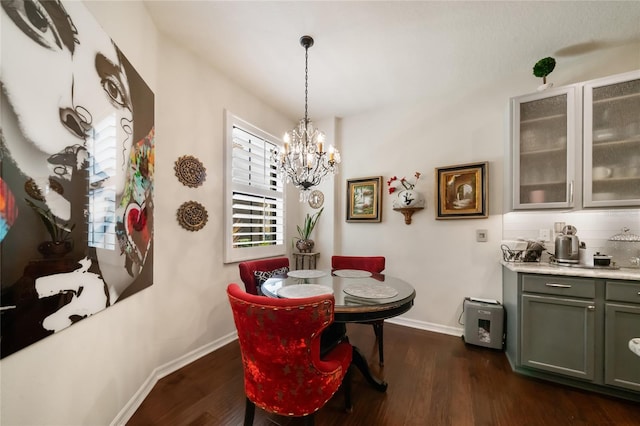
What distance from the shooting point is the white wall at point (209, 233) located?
3.67 feet

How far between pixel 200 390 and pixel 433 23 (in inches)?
130

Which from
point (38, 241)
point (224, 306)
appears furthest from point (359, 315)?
point (224, 306)

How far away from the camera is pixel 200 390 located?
68.0 inches

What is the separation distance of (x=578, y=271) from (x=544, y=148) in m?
1.09

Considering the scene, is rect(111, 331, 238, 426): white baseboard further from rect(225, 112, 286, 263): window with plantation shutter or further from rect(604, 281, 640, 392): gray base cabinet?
rect(604, 281, 640, 392): gray base cabinet

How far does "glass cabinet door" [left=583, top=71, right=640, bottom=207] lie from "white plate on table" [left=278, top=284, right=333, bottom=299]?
229 cm

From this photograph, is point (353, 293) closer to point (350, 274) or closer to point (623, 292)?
point (350, 274)

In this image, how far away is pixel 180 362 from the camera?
6.60ft

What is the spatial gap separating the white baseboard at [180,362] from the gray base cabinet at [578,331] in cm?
80

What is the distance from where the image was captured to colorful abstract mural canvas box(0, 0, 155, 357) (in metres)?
Answer: 0.79

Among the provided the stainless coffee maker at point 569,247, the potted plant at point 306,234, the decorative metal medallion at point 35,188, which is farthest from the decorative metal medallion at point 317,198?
the decorative metal medallion at point 35,188

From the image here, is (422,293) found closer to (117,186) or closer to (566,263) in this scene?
(566,263)

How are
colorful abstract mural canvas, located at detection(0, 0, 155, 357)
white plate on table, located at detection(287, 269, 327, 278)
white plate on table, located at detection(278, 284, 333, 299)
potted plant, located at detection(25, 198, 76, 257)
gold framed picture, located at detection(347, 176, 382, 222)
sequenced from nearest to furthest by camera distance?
colorful abstract mural canvas, located at detection(0, 0, 155, 357) < potted plant, located at detection(25, 198, 76, 257) < white plate on table, located at detection(278, 284, 333, 299) < white plate on table, located at detection(287, 269, 327, 278) < gold framed picture, located at detection(347, 176, 382, 222)

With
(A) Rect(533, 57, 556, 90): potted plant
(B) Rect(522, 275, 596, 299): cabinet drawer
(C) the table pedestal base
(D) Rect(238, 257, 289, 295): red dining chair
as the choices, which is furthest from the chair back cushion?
(A) Rect(533, 57, 556, 90): potted plant
